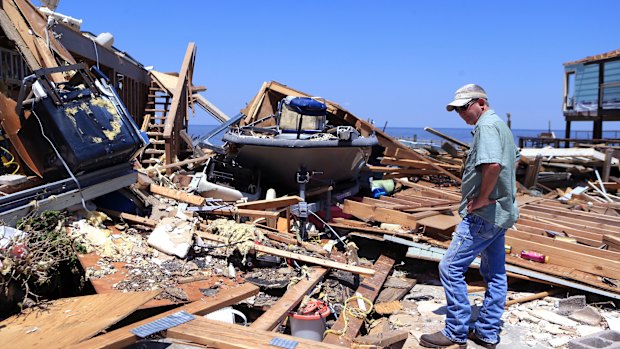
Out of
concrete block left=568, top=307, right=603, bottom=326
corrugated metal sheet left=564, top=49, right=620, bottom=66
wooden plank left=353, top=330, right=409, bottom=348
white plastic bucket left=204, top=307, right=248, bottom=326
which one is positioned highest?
corrugated metal sheet left=564, top=49, right=620, bottom=66

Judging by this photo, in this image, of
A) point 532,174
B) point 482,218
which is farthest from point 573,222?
point 482,218

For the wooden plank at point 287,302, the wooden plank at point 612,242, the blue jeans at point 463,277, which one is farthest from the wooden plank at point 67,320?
the wooden plank at point 612,242

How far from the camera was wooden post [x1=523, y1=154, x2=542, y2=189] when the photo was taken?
1003 centimetres

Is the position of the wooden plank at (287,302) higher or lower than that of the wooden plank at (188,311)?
lower

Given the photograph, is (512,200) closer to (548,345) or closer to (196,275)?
(548,345)

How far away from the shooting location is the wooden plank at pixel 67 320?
2.99m

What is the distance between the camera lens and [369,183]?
9258mm

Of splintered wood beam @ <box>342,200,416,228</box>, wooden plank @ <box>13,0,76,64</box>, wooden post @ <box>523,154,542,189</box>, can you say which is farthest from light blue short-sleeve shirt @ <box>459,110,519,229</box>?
wooden post @ <box>523,154,542,189</box>

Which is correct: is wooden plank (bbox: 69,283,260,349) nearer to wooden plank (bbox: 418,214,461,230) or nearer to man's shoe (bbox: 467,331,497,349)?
man's shoe (bbox: 467,331,497,349)

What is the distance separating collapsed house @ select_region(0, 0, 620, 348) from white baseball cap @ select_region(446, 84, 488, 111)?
1.73 m

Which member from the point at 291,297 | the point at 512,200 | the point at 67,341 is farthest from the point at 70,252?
the point at 512,200

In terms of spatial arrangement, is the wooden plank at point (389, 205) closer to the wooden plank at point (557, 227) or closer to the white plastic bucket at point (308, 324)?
the wooden plank at point (557, 227)

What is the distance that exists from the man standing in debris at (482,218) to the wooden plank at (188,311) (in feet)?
4.72

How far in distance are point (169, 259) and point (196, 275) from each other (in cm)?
38
